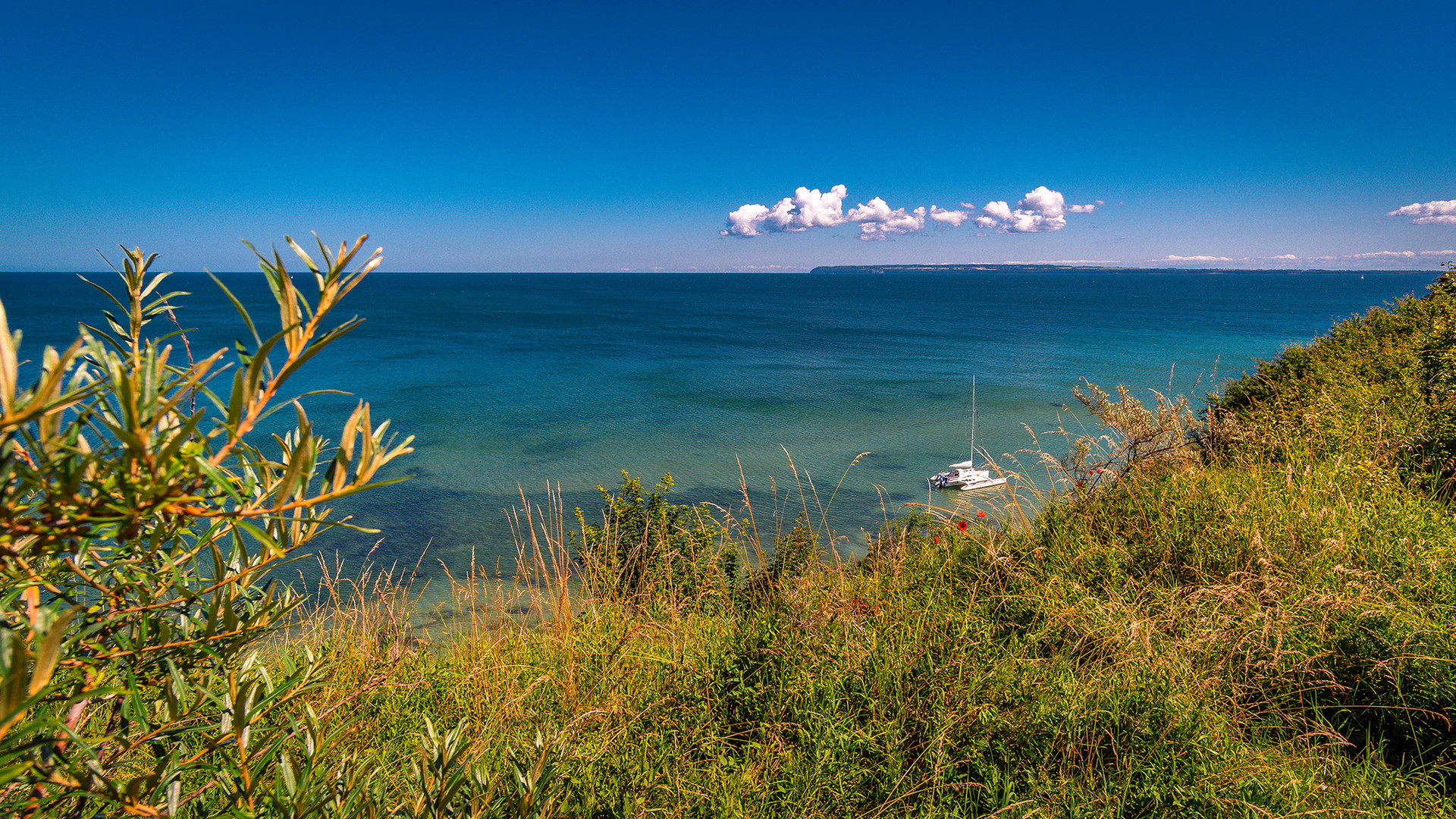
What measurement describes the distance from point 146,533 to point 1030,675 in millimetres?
2989

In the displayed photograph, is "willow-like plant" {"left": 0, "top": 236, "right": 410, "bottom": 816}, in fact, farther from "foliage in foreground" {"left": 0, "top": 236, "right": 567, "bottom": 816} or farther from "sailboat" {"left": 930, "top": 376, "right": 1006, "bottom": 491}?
"sailboat" {"left": 930, "top": 376, "right": 1006, "bottom": 491}

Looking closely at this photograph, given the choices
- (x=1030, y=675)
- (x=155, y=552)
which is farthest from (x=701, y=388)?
(x=155, y=552)

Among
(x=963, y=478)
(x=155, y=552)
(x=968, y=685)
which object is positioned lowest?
(x=963, y=478)

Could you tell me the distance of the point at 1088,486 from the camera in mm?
5258

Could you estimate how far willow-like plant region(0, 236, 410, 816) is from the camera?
73cm

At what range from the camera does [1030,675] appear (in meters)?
2.82

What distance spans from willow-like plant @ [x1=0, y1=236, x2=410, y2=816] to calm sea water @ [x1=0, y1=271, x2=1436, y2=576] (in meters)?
4.37

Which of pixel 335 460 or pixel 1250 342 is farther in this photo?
pixel 1250 342

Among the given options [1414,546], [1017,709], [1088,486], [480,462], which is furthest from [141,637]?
[480,462]

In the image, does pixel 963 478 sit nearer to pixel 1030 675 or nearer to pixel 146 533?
pixel 1030 675

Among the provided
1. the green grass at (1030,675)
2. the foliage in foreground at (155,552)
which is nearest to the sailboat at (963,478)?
the green grass at (1030,675)

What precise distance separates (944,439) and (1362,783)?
22977mm

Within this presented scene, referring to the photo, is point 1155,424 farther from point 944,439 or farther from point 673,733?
point 944,439

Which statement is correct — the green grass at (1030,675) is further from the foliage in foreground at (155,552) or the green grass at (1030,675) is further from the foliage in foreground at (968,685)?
the foliage in foreground at (155,552)
